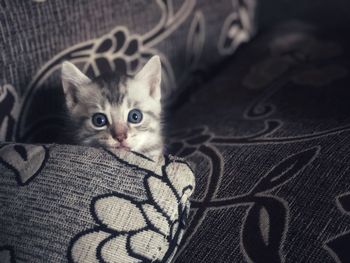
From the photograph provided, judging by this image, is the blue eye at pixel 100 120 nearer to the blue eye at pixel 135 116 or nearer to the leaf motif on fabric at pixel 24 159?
the blue eye at pixel 135 116

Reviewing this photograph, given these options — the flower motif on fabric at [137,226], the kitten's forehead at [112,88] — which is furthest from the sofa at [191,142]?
the kitten's forehead at [112,88]

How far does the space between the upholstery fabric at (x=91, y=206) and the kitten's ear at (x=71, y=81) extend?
0.24 meters

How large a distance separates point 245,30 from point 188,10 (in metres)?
0.28

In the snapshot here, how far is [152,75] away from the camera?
3.18ft

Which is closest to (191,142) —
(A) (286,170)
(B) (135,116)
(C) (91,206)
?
(B) (135,116)

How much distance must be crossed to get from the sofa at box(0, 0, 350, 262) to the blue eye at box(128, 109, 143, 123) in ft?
0.41

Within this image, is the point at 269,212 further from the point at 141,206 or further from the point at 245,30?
the point at 245,30

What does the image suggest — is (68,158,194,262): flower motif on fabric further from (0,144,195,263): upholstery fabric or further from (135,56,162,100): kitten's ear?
(135,56,162,100): kitten's ear

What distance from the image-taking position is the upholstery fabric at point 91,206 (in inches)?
24.3

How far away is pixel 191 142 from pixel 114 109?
203 mm

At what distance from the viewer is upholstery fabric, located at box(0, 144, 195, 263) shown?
24.3 inches

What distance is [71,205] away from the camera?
2.11 feet

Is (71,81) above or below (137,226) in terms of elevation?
Result: above

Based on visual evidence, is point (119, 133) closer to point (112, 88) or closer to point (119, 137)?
point (119, 137)
